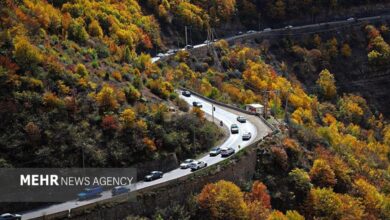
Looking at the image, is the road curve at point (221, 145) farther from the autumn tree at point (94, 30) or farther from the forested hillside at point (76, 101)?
the autumn tree at point (94, 30)

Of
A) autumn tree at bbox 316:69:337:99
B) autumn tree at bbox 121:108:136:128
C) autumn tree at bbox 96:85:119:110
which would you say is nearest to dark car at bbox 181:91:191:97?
autumn tree at bbox 96:85:119:110

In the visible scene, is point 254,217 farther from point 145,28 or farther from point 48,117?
point 145,28

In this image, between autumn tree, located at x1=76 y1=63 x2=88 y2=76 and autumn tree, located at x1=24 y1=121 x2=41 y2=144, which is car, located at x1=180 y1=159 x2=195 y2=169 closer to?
autumn tree, located at x1=24 y1=121 x2=41 y2=144

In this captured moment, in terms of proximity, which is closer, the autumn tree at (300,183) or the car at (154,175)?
the car at (154,175)

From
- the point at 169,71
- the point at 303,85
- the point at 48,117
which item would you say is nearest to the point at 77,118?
the point at 48,117

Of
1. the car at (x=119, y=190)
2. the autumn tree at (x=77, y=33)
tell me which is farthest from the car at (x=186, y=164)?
the autumn tree at (x=77, y=33)

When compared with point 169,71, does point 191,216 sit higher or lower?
lower
